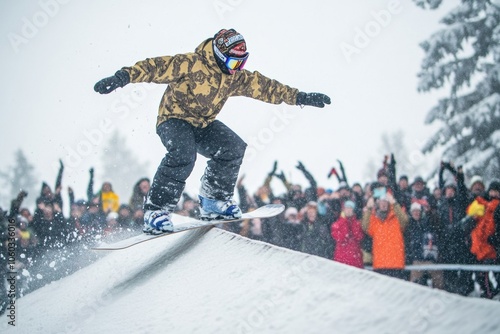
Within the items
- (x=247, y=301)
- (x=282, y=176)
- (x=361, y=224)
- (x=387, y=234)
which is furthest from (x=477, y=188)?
(x=247, y=301)

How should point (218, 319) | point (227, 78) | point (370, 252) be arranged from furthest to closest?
point (370, 252)
point (227, 78)
point (218, 319)

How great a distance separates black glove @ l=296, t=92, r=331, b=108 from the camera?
400 centimetres

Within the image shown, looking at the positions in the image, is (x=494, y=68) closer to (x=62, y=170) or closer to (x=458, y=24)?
(x=458, y=24)

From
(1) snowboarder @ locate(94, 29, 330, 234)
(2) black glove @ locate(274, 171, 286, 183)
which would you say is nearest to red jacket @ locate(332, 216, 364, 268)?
(1) snowboarder @ locate(94, 29, 330, 234)

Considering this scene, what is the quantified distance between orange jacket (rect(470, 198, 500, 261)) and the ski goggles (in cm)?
342

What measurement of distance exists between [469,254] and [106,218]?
513 cm

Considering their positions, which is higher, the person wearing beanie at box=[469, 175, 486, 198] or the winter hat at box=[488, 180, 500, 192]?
the winter hat at box=[488, 180, 500, 192]

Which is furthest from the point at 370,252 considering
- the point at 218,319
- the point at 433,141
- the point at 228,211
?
Answer: the point at 433,141

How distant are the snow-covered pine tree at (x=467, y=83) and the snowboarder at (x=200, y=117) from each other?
28.5ft

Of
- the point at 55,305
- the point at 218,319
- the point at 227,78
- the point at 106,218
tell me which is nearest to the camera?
the point at 218,319

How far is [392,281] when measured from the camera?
4.96 ft

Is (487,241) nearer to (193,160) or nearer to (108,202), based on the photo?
(193,160)

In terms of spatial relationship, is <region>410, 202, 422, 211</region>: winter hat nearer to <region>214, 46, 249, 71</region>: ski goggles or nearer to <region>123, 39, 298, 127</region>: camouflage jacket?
<region>123, 39, 298, 127</region>: camouflage jacket

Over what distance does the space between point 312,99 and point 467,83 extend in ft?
32.3
